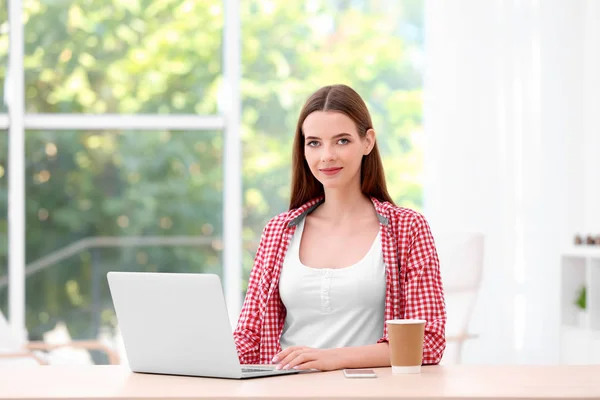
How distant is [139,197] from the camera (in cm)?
515

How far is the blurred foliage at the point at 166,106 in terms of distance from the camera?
16.7 ft

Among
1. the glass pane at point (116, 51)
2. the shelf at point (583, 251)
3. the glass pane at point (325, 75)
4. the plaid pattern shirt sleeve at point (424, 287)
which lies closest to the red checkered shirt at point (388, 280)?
the plaid pattern shirt sleeve at point (424, 287)

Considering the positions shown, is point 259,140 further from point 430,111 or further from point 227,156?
point 430,111

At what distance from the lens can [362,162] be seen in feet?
7.97

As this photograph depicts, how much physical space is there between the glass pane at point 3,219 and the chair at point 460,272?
2.59 m

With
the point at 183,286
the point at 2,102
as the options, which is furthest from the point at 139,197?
the point at 183,286

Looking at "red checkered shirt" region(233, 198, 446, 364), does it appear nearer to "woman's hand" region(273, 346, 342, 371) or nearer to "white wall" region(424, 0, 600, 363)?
"woman's hand" region(273, 346, 342, 371)

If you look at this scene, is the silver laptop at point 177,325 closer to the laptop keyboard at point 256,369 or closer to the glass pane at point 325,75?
the laptop keyboard at point 256,369

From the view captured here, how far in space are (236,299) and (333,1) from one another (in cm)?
178

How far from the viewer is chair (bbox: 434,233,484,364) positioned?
150 inches

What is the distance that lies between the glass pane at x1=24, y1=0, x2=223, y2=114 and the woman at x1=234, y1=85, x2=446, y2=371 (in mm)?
2820

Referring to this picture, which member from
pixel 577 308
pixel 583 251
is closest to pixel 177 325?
pixel 583 251

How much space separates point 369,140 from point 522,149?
8.70ft

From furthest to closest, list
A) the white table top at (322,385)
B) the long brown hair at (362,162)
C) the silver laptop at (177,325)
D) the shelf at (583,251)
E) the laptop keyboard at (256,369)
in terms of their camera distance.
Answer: the shelf at (583,251)
the long brown hair at (362,162)
the laptop keyboard at (256,369)
the silver laptop at (177,325)
the white table top at (322,385)
